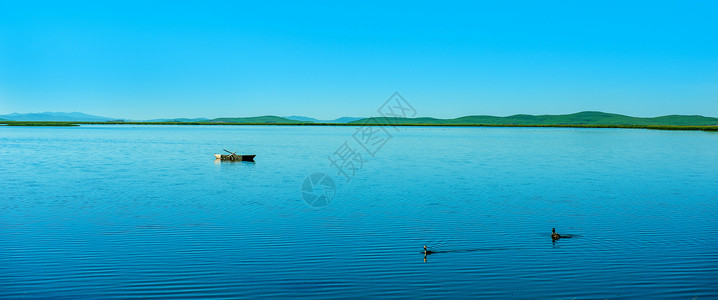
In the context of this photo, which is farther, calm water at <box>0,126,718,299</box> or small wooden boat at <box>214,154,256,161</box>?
small wooden boat at <box>214,154,256,161</box>

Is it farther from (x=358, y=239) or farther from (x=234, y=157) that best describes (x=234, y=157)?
(x=358, y=239)

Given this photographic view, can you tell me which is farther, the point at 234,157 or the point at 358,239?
the point at 234,157

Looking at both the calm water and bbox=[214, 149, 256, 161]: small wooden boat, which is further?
bbox=[214, 149, 256, 161]: small wooden boat

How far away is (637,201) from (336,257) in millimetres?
16028

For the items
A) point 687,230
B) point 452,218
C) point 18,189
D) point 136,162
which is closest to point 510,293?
point 452,218

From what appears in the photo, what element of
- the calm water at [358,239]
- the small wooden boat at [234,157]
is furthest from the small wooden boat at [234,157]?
the calm water at [358,239]

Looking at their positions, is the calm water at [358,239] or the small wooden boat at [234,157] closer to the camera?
the calm water at [358,239]

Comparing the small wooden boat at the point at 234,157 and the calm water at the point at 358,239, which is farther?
the small wooden boat at the point at 234,157

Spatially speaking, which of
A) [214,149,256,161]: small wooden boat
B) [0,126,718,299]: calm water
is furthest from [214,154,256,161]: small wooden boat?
[0,126,718,299]: calm water

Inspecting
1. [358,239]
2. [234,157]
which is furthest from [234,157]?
[358,239]

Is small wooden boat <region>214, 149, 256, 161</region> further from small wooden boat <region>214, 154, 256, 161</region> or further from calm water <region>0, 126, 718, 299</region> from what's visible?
calm water <region>0, 126, 718, 299</region>

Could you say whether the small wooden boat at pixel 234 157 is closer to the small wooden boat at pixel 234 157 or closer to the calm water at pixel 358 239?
the small wooden boat at pixel 234 157

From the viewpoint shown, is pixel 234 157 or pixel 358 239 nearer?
pixel 358 239

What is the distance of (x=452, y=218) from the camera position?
1848cm
